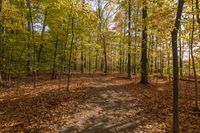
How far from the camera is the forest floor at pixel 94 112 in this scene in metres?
9.32

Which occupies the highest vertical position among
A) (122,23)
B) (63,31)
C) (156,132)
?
(122,23)

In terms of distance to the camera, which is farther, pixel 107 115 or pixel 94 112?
pixel 94 112

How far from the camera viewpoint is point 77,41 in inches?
892

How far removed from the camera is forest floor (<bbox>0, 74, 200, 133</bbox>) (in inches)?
367

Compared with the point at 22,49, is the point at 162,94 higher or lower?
lower

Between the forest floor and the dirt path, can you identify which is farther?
the forest floor

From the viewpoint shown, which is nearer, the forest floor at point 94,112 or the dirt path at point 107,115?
the dirt path at point 107,115

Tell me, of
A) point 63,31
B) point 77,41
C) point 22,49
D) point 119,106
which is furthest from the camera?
point 77,41

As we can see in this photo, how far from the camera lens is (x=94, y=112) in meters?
11.2

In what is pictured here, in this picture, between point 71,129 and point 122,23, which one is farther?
point 122,23

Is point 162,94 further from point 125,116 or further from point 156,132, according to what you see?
point 156,132

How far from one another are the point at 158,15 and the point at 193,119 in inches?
199

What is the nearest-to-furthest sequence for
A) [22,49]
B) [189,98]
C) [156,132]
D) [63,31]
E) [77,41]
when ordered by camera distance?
[156,132] → [189,98] → [22,49] → [63,31] → [77,41]

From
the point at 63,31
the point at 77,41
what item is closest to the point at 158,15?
the point at 63,31
